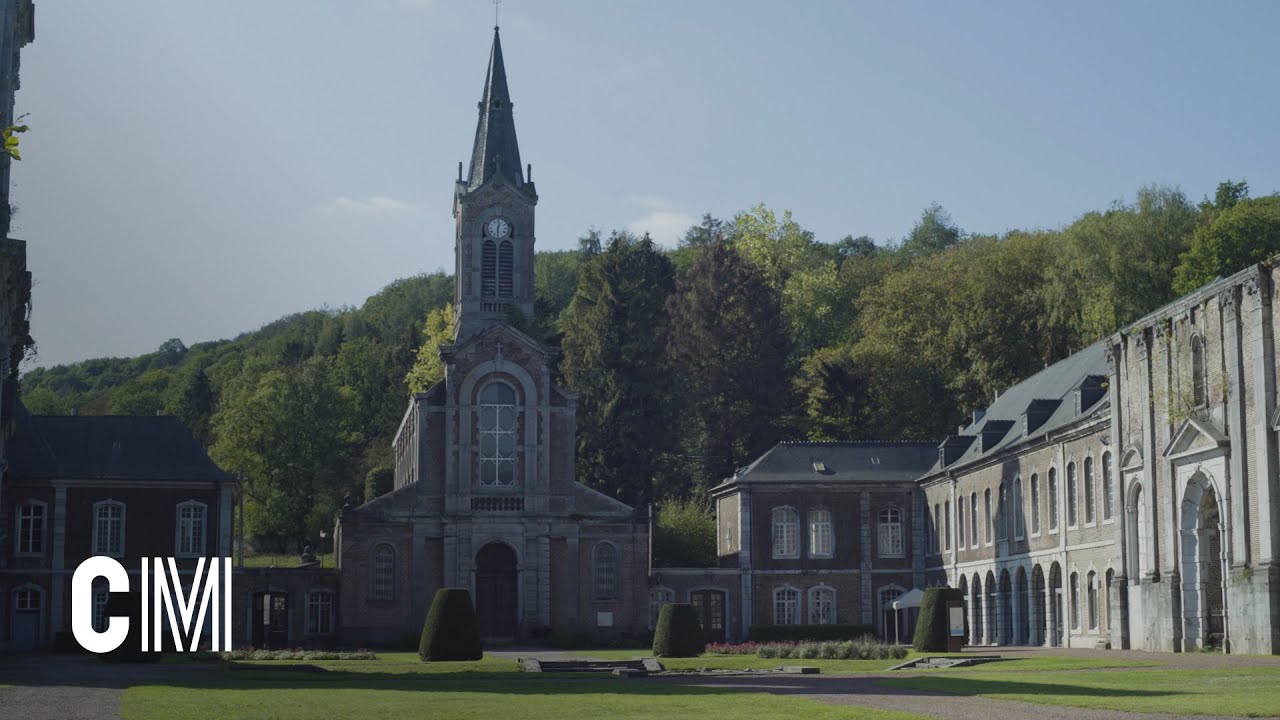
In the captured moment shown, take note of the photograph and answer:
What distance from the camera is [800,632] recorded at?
193ft

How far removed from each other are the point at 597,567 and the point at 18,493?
1917 centimetres

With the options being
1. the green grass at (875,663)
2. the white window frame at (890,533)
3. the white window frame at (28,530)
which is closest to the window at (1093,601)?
the green grass at (875,663)

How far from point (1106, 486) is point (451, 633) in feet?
58.2

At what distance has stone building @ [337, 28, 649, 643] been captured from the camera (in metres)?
57.9

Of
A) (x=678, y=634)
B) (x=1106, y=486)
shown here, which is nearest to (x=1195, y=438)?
(x=1106, y=486)

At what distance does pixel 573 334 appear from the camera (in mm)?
78750

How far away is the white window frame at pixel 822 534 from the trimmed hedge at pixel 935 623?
1789 centimetres

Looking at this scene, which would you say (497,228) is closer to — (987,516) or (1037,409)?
(987,516)

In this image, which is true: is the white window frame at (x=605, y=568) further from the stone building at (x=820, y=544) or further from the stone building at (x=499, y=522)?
the stone building at (x=820, y=544)

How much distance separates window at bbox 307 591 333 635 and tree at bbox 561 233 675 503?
52.6 feet

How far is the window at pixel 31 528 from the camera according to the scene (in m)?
52.9

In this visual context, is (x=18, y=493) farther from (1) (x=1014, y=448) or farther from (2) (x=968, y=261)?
(2) (x=968, y=261)

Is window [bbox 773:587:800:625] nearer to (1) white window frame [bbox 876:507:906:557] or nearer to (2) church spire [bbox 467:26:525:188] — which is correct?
(1) white window frame [bbox 876:507:906:557]

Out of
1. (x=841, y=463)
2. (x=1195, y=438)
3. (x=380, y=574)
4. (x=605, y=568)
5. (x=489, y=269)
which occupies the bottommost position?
(x=380, y=574)
